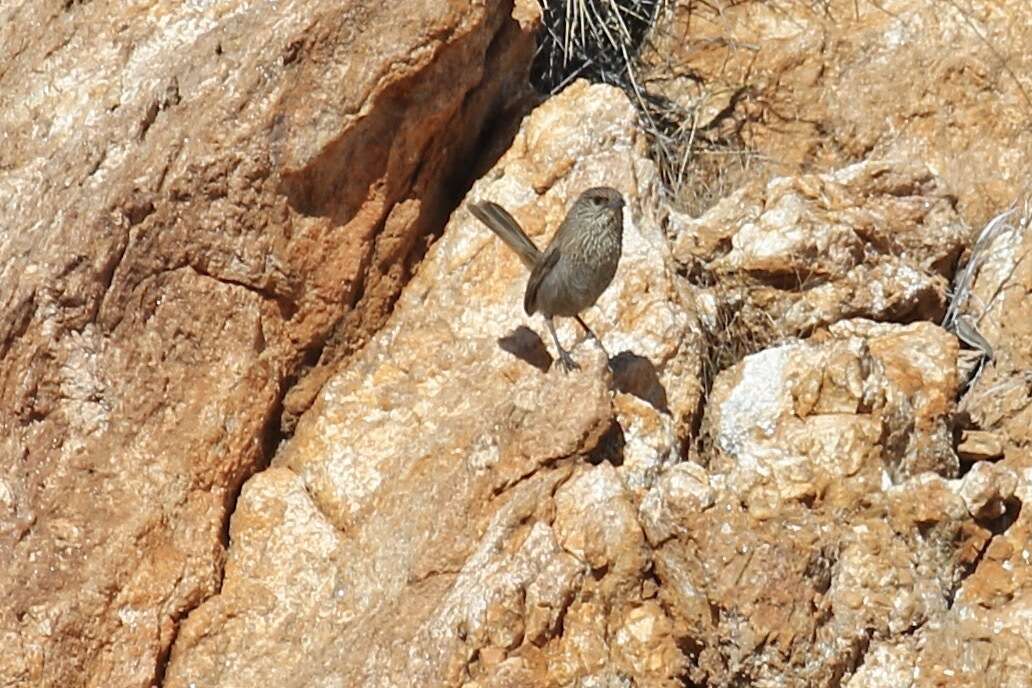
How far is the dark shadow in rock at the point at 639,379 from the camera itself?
5.47 meters

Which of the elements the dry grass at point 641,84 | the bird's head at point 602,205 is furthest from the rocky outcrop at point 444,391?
the dry grass at point 641,84

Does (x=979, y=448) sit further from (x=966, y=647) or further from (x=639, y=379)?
(x=639, y=379)

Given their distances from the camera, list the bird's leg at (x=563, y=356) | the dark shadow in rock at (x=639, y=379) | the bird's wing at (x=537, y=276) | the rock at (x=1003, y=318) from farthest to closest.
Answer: the rock at (x=1003, y=318)
the bird's wing at (x=537, y=276)
the dark shadow in rock at (x=639, y=379)
the bird's leg at (x=563, y=356)

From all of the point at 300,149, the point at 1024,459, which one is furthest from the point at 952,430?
the point at 300,149

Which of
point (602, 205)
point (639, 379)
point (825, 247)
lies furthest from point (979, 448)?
point (602, 205)

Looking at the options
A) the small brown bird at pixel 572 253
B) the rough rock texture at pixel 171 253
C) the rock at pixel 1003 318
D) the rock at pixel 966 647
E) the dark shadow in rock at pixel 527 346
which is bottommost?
the rock at pixel 1003 318

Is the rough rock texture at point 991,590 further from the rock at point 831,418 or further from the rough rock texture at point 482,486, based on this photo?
the rough rock texture at point 482,486

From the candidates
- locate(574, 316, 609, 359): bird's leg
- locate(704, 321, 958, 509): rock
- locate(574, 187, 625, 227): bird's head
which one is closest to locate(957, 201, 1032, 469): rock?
locate(704, 321, 958, 509): rock

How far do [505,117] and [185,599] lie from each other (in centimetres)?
223

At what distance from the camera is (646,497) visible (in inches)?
194

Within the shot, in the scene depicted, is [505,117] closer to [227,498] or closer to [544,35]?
[544,35]

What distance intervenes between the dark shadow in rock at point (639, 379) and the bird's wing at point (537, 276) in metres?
0.33

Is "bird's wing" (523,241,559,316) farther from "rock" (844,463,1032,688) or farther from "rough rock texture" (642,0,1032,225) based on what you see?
"rough rock texture" (642,0,1032,225)

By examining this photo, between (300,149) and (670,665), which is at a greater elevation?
(300,149)
